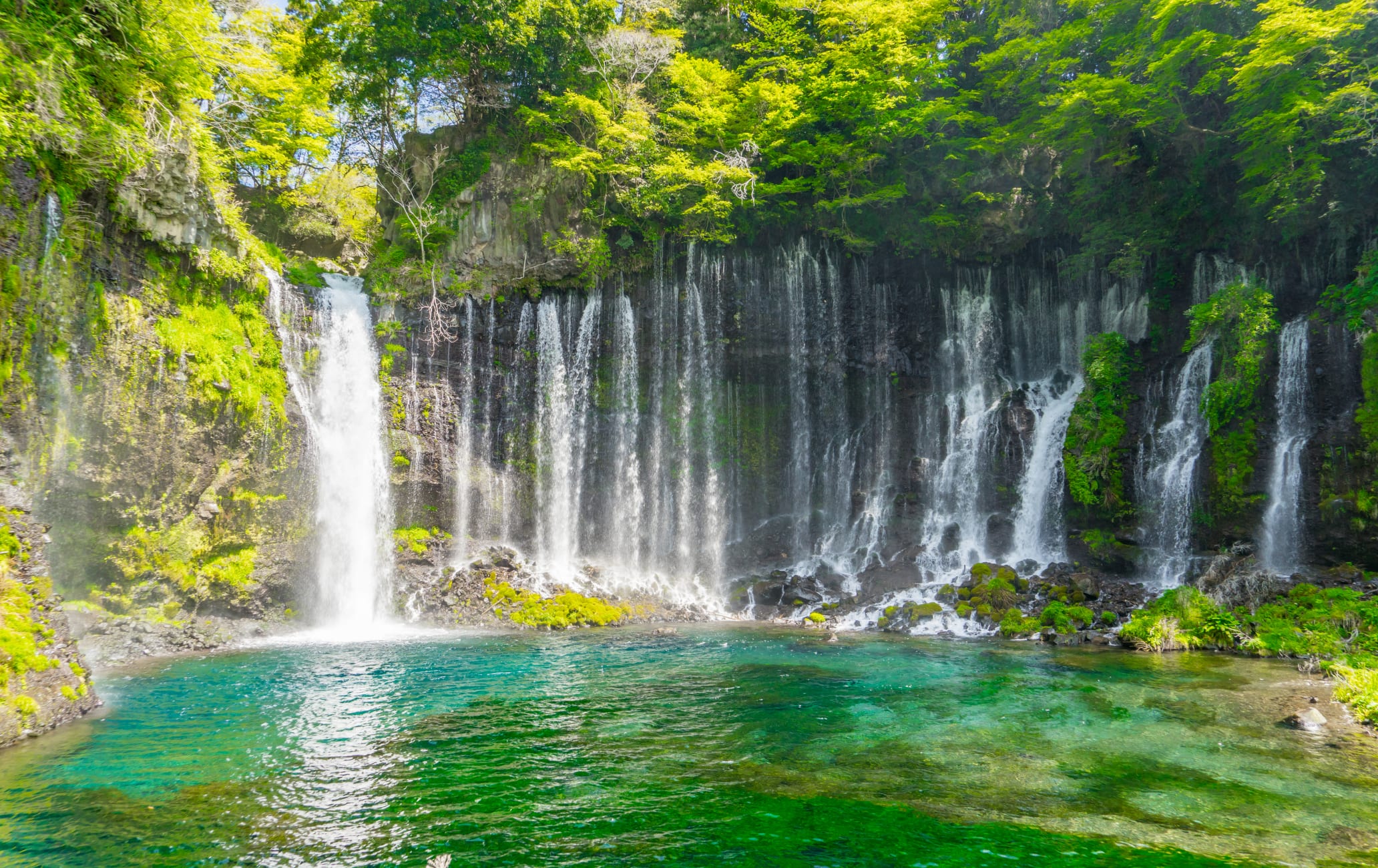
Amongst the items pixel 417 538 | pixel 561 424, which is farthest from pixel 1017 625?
pixel 417 538

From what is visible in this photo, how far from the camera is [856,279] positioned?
26047 millimetres

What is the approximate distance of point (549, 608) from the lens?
19812mm

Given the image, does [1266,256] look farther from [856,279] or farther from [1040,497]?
[856,279]

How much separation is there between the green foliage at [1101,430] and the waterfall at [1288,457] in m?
3.33

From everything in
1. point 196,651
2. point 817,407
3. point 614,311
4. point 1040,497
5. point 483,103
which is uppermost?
point 483,103

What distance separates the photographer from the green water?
5.45 m

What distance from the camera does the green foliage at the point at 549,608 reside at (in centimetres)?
1947

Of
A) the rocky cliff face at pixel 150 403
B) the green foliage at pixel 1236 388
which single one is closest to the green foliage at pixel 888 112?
the green foliage at pixel 1236 388

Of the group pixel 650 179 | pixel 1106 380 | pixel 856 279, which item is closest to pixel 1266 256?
pixel 1106 380

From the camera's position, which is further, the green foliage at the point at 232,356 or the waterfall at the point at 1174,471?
the waterfall at the point at 1174,471

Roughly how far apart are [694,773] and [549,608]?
1339 cm

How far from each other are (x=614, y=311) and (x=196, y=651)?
15571 millimetres

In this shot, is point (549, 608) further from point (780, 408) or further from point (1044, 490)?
point (1044, 490)

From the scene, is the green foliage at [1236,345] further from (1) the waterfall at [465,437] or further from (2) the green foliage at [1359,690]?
(1) the waterfall at [465,437]
